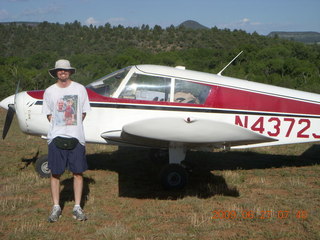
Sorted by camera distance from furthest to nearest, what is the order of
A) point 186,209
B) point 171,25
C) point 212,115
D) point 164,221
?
point 171,25
point 212,115
point 186,209
point 164,221

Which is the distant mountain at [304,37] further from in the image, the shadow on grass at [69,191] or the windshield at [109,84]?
the shadow on grass at [69,191]

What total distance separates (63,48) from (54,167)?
172 feet

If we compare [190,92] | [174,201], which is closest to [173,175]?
[174,201]

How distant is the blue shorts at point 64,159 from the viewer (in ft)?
14.5

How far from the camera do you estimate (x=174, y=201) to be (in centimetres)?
542

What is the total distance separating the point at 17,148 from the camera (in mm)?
9438

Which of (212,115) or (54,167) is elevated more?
(212,115)

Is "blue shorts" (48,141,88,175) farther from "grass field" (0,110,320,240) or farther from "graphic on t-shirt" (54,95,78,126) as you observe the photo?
"grass field" (0,110,320,240)

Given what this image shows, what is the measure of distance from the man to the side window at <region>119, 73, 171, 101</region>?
1.53 meters

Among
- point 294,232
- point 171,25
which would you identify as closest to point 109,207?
point 294,232

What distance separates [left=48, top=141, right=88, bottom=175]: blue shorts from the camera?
4.42 m

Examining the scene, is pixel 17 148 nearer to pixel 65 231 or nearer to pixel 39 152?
pixel 39 152

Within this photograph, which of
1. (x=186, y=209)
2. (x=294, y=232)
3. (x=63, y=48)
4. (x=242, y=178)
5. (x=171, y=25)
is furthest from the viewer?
(x=171, y=25)

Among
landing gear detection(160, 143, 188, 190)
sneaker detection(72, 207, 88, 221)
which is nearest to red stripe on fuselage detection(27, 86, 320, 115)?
landing gear detection(160, 143, 188, 190)
